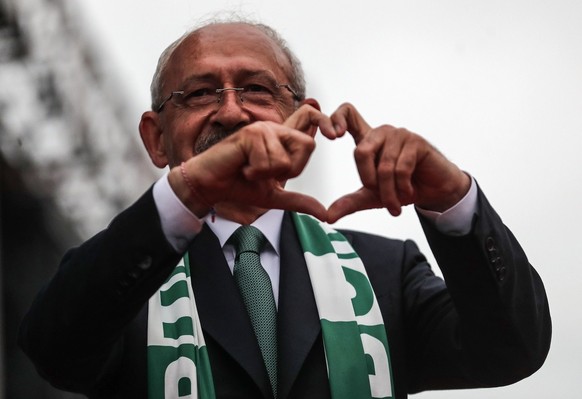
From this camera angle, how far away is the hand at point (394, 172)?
2895 millimetres

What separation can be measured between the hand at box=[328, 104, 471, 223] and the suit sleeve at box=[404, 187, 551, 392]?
91 millimetres

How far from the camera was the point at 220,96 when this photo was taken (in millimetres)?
3615

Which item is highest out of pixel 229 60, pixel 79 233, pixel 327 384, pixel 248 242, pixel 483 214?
pixel 79 233

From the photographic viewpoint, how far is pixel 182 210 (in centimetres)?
298

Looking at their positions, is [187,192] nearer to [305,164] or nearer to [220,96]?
[305,164]

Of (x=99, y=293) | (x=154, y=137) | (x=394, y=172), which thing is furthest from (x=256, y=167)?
(x=154, y=137)

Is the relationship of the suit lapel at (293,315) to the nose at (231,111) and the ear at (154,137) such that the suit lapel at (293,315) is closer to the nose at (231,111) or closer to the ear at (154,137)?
the nose at (231,111)

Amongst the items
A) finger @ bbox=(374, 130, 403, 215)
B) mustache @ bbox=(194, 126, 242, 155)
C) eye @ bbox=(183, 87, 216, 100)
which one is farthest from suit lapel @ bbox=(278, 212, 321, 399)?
finger @ bbox=(374, 130, 403, 215)

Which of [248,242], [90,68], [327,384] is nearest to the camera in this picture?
[327,384]

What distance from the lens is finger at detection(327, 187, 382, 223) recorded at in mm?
2965

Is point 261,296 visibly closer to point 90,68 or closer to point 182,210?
point 182,210

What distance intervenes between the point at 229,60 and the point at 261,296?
0.66 meters

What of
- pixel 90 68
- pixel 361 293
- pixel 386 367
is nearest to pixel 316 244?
pixel 361 293

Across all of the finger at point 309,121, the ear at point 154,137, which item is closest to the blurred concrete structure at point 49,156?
the ear at point 154,137
